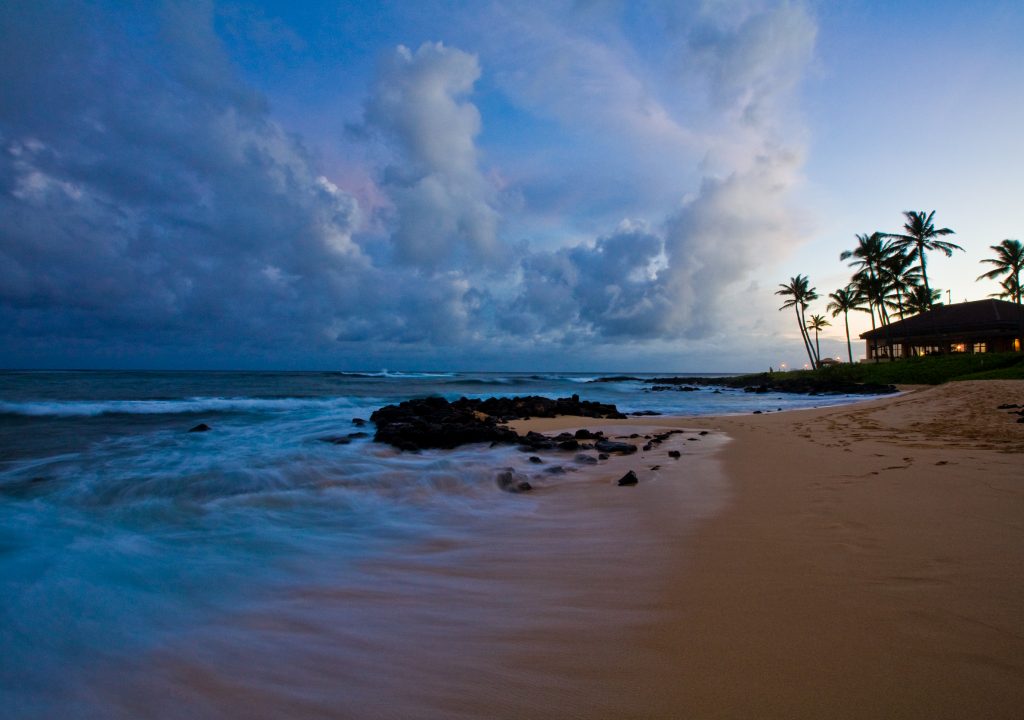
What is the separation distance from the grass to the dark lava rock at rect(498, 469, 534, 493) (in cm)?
2371

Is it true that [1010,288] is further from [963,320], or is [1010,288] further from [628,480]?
[628,480]

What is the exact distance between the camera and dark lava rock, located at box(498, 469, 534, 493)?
5703mm

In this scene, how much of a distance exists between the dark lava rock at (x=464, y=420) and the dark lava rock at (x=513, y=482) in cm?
248

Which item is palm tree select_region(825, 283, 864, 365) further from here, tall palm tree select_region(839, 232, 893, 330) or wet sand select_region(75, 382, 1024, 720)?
wet sand select_region(75, 382, 1024, 720)

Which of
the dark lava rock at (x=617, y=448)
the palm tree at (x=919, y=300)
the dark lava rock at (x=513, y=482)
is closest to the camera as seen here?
the dark lava rock at (x=513, y=482)

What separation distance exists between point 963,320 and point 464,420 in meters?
46.4

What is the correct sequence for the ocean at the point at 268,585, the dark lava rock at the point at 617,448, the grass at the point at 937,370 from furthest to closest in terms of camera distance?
the grass at the point at 937,370 < the dark lava rock at the point at 617,448 < the ocean at the point at 268,585

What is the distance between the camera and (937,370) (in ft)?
95.9

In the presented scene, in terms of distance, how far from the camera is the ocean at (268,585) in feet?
6.45

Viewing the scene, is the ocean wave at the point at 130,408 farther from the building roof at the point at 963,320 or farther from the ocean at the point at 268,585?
the building roof at the point at 963,320

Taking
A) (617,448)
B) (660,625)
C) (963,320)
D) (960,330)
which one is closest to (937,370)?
(960,330)

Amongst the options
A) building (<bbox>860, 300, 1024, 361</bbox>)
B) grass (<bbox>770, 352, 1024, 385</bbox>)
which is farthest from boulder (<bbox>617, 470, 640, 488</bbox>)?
building (<bbox>860, 300, 1024, 361</bbox>)

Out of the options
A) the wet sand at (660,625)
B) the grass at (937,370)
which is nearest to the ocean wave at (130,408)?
the wet sand at (660,625)

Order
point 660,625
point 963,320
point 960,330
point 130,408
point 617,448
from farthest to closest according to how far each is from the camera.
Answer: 1. point 963,320
2. point 960,330
3. point 130,408
4. point 617,448
5. point 660,625
